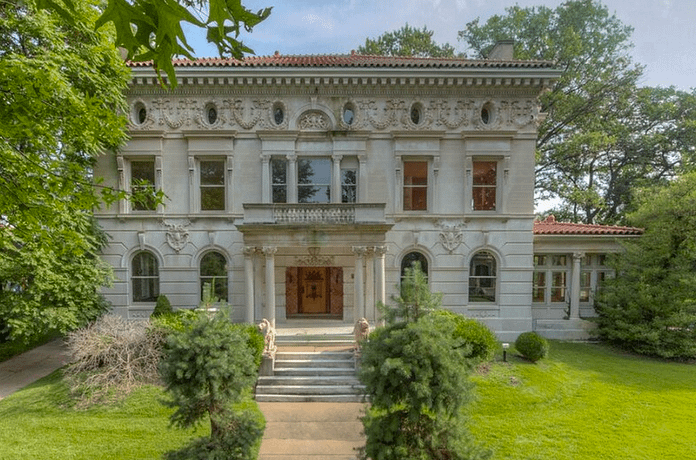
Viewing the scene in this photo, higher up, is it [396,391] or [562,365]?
[396,391]

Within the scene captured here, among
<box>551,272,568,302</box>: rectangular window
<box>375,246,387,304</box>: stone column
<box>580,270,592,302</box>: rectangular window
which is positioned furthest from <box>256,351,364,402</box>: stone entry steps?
<box>580,270,592,302</box>: rectangular window

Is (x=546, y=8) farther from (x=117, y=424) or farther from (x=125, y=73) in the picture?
(x=117, y=424)

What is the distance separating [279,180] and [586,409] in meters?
13.1

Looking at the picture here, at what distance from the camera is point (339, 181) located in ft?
47.2

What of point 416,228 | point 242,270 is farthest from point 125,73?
point 416,228

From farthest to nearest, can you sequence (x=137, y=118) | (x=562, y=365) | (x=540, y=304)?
(x=540, y=304)
(x=137, y=118)
(x=562, y=365)

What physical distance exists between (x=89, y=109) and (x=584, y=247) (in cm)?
1817

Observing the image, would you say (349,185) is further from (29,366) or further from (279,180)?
(29,366)

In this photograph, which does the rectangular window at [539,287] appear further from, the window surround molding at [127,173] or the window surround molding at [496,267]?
the window surround molding at [127,173]

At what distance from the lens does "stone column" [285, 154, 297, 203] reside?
1431cm

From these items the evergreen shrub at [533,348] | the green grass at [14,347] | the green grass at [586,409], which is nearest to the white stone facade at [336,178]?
the evergreen shrub at [533,348]

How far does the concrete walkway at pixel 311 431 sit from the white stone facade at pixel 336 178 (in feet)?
16.9

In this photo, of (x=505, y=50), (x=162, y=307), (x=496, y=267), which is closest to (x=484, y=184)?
(x=496, y=267)

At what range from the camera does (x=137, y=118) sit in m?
14.2
